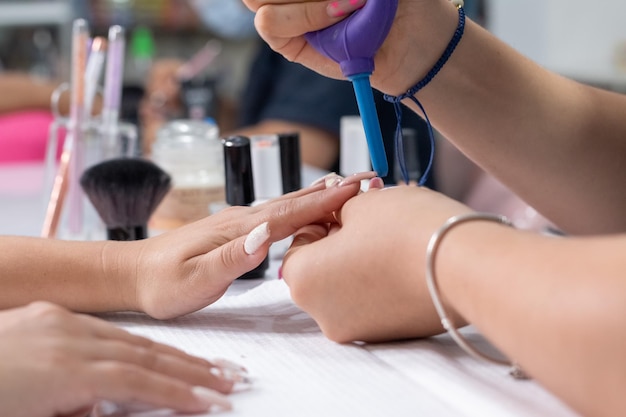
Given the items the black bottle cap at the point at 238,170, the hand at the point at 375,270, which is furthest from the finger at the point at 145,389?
the black bottle cap at the point at 238,170

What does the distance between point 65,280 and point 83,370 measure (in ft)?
0.63

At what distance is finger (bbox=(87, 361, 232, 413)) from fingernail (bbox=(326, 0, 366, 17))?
0.91 ft

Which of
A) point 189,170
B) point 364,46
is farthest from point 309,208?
point 189,170

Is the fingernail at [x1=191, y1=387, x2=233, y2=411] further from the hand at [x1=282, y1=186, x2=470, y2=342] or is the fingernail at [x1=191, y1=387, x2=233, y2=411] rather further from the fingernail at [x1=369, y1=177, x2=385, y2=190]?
the fingernail at [x1=369, y1=177, x2=385, y2=190]

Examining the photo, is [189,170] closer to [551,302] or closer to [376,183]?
[376,183]

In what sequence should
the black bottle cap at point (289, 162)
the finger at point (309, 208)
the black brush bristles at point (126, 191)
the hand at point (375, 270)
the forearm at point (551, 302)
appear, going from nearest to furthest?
the forearm at point (551, 302) < the hand at point (375, 270) < the finger at point (309, 208) < the black brush bristles at point (126, 191) < the black bottle cap at point (289, 162)

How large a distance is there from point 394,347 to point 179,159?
1.60 feet

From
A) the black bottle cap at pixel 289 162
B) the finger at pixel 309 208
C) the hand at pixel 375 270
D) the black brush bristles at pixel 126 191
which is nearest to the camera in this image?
the hand at pixel 375 270

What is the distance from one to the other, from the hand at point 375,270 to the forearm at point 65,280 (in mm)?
121

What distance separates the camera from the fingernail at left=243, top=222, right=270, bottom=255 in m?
0.54

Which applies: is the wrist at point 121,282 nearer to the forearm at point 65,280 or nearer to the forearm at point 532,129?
the forearm at point 65,280

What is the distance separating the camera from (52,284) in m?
0.57

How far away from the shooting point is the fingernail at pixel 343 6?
22.6 inches

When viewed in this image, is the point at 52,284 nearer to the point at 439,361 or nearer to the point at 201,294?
the point at 201,294
